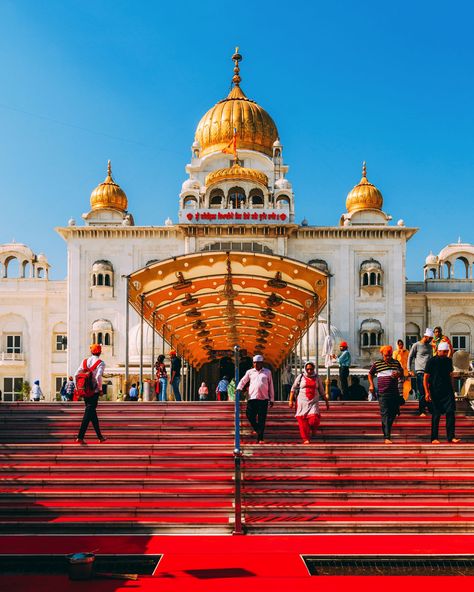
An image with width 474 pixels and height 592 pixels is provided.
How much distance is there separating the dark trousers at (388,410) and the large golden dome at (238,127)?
37747mm

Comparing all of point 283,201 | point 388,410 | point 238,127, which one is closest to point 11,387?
point 283,201

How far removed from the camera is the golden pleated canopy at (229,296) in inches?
709

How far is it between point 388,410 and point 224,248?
103 feet

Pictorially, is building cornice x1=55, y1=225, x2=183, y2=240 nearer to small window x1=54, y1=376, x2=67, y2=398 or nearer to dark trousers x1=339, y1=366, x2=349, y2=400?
small window x1=54, y1=376, x2=67, y2=398

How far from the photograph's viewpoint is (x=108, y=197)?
1874 inches

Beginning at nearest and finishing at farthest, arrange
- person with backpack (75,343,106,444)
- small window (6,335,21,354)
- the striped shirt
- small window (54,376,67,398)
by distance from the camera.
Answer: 1. person with backpack (75,343,106,444)
2. the striped shirt
3. small window (54,376,67,398)
4. small window (6,335,21,354)

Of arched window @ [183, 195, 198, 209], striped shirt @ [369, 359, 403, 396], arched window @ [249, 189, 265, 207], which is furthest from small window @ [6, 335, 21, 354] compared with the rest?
striped shirt @ [369, 359, 403, 396]

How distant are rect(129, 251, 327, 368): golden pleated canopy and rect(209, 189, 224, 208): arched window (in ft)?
59.3

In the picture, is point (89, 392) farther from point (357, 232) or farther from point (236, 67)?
point (236, 67)

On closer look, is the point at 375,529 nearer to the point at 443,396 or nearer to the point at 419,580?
the point at 419,580

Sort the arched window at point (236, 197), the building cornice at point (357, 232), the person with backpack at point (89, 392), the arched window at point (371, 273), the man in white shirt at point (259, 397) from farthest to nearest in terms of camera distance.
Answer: the arched window at point (236, 197) → the building cornice at point (357, 232) → the arched window at point (371, 273) → the man in white shirt at point (259, 397) → the person with backpack at point (89, 392)

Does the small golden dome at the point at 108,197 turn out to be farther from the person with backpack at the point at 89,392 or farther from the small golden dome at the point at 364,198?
the person with backpack at the point at 89,392

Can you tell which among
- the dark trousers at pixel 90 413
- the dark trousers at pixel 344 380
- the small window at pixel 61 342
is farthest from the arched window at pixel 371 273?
the dark trousers at pixel 90 413

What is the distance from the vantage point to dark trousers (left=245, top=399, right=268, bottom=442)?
13070 mm
